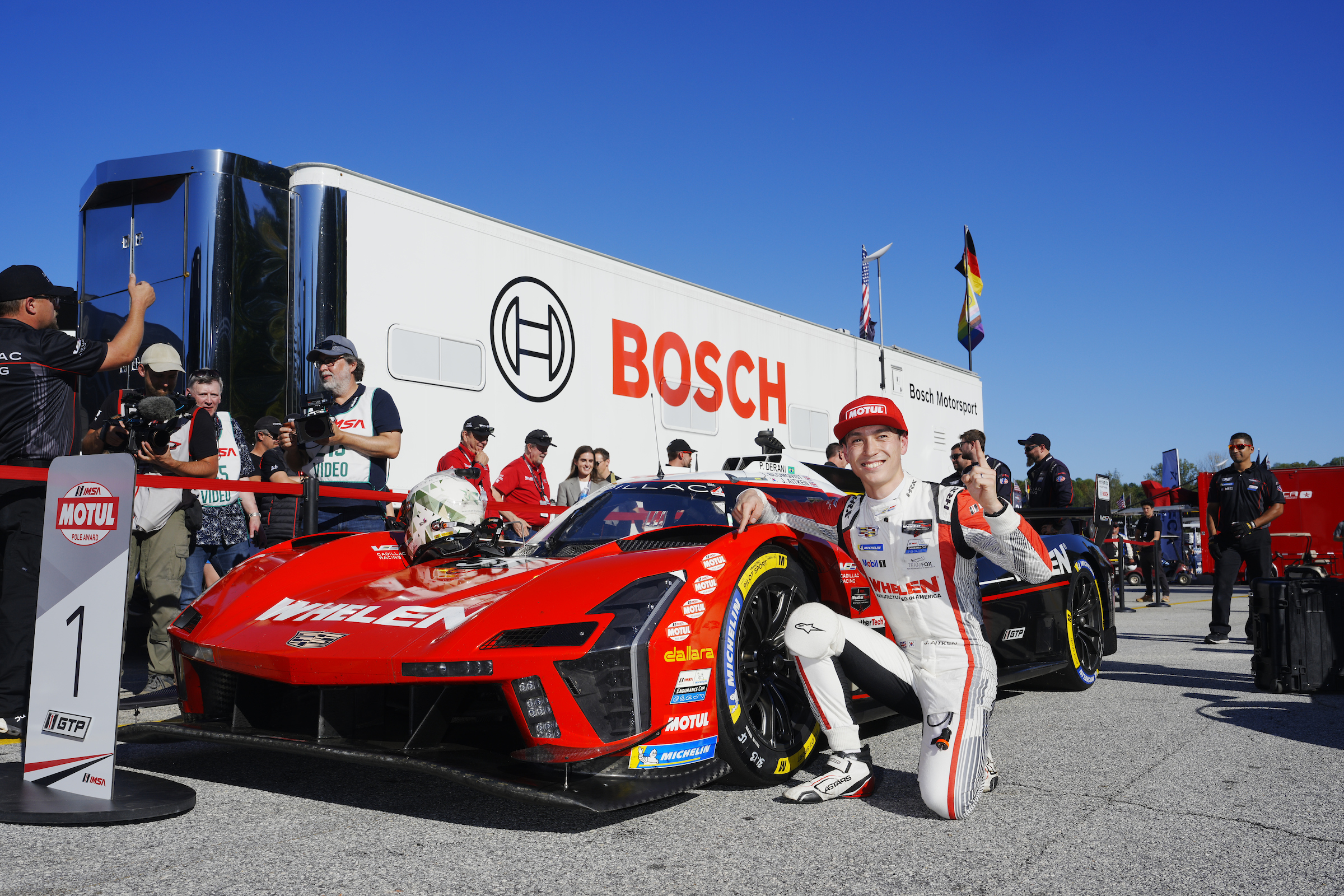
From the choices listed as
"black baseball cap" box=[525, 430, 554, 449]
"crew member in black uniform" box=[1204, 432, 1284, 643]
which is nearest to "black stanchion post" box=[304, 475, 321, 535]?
"black baseball cap" box=[525, 430, 554, 449]

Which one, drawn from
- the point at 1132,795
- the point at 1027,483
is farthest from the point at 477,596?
the point at 1027,483

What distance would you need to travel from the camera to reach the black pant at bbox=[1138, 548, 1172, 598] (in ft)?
47.0

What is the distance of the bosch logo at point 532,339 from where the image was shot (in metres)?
8.31

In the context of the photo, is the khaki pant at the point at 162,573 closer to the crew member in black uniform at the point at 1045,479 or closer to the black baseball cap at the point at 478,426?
the black baseball cap at the point at 478,426

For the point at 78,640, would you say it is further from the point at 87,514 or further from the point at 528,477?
the point at 528,477

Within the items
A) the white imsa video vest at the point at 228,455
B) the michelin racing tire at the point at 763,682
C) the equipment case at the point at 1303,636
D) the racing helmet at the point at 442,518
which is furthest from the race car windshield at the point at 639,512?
the white imsa video vest at the point at 228,455

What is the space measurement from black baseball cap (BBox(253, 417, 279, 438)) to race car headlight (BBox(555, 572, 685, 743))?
14.7ft

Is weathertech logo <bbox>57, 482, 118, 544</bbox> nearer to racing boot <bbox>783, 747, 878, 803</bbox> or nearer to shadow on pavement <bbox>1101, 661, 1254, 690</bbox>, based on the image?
racing boot <bbox>783, 747, 878, 803</bbox>

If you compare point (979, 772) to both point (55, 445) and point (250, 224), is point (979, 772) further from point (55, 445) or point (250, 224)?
point (250, 224)

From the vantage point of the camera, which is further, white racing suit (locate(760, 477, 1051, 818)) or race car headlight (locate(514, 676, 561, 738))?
white racing suit (locate(760, 477, 1051, 818))

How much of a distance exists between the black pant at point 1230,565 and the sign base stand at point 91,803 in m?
7.35

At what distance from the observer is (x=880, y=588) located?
11.6 ft

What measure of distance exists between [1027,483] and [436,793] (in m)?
6.69

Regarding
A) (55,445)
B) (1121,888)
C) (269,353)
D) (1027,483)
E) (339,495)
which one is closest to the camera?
(1121,888)
